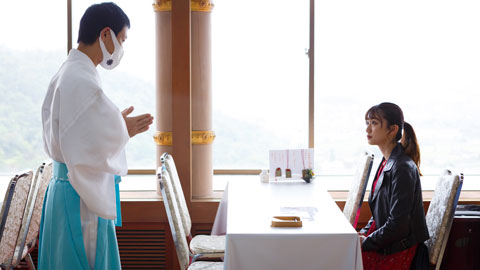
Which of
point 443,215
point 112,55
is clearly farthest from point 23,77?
point 443,215

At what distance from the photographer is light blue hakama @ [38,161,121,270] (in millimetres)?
1984

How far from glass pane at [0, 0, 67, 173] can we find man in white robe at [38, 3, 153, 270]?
213 centimetres

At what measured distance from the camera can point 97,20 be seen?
204cm

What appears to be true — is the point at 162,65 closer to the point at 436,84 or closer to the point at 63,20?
the point at 63,20

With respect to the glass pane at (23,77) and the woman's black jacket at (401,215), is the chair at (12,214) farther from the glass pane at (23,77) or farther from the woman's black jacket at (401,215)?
the woman's black jacket at (401,215)

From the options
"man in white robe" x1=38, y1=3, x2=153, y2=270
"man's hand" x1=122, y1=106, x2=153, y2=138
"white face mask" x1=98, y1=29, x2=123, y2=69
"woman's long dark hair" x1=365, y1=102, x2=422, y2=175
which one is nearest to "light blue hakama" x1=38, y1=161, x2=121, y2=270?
"man in white robe" x1=38, y1=3, x2=153, y2=270

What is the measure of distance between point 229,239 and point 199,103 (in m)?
1.67

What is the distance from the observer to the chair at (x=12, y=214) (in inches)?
97.1

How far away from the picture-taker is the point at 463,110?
418cm

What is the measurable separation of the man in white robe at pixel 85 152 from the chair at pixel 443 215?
1.52 metres

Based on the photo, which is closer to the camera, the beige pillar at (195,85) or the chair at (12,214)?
the chair at (12,214)

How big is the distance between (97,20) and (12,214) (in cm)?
116

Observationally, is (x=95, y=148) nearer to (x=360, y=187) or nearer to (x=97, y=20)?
(x=97, y=20)

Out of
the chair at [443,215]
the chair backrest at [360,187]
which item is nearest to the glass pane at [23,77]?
the chair backrest at [360,187]
